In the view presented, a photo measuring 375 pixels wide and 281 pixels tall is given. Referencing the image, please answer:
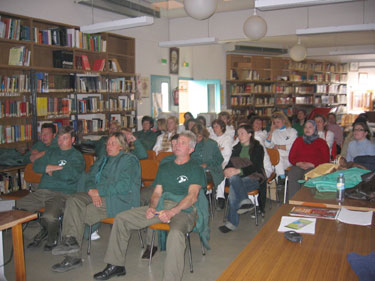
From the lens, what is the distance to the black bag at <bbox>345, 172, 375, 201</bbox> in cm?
286

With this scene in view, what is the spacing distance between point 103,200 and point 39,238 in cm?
98

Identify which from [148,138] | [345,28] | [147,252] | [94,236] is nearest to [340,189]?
[147,252]

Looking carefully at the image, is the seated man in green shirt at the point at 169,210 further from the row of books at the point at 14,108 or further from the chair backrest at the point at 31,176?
the row of books at the point at 14,108

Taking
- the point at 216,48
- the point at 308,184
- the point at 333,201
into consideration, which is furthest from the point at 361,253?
the point at 216,48

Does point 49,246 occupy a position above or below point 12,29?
below

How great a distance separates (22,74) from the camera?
5.70m

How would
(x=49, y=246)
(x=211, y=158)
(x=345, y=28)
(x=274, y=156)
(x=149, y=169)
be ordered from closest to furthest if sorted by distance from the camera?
(x=49, y=246) < (x=149, y=169) < (x=211, y=158) < (x=274, y=156) < (x=345, y=28)

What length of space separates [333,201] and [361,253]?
36.7 inches

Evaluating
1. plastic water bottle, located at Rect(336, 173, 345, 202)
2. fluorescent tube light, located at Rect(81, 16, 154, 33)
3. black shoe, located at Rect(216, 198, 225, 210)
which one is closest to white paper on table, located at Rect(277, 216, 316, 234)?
plastic water bottle, located at Rect(336, 173, 345, 202)

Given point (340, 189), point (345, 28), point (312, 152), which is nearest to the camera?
point (340, 189)

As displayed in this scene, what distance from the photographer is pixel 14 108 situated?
5.43 meters

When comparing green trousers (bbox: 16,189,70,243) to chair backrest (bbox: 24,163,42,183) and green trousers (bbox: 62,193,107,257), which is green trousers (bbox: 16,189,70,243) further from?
chair backrest (bbox: 24,163,42,183)

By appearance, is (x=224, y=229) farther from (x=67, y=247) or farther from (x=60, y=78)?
(x=60, y=78)

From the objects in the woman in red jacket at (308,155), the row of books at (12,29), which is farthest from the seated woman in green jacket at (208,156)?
the row of books at (12,29)
